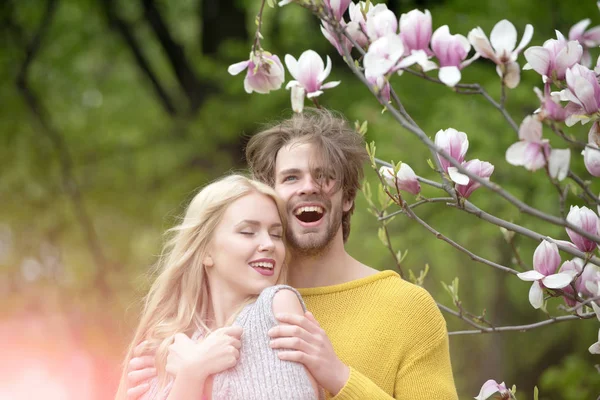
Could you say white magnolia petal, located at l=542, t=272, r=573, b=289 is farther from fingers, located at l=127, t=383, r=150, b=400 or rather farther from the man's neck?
fingers, located at l=127, t=383, r=150, b=400

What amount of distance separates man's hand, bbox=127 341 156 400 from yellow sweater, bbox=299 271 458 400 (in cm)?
57

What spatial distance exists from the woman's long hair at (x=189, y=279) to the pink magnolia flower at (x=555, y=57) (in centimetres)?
109

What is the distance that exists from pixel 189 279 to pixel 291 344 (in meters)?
0.57

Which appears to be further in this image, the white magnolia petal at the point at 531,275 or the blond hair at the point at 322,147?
the blond hair at the point at 322,147

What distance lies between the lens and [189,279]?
8.84 feet

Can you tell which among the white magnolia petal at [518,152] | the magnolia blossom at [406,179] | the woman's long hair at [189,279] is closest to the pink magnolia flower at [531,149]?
the white magnolia petal at [518,152]

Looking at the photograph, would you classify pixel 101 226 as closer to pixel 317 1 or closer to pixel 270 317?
pixel 270 317

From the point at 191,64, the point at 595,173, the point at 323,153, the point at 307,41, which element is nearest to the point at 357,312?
the point at 323,153

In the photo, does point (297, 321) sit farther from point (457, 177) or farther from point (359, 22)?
point (359, 22)

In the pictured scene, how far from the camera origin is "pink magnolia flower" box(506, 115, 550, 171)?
59.0 inches

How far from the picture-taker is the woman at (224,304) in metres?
2.25

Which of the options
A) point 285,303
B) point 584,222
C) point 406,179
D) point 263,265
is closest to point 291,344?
point 285,303

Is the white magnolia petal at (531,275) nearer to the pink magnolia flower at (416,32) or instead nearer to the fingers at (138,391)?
the pink magnolia flower at (416,32)

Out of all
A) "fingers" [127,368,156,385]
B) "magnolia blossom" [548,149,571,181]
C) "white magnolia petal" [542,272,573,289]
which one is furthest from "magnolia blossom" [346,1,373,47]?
"fingers" [127,368,156,385]
